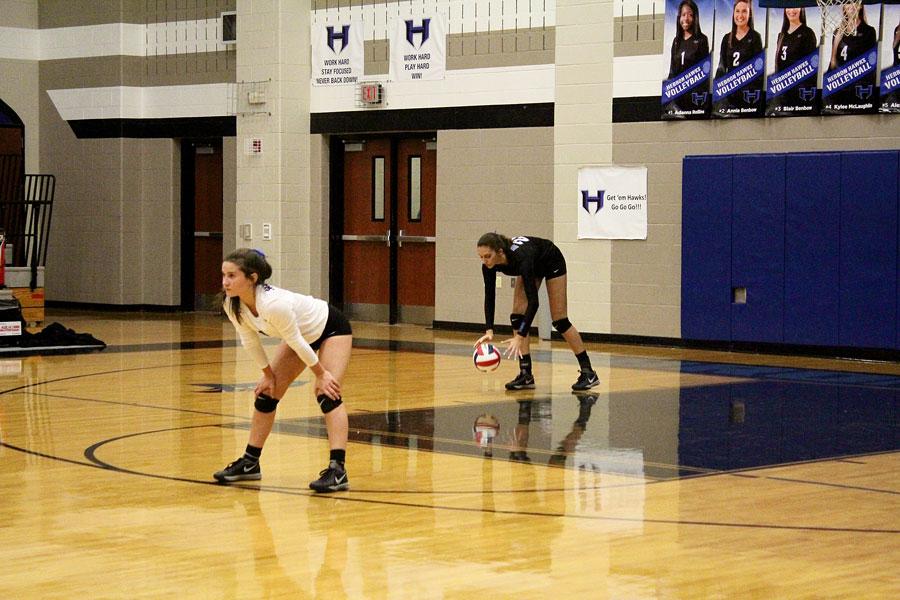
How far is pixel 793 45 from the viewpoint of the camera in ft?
56.7

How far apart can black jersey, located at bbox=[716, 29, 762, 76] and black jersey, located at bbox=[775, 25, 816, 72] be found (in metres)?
0.31

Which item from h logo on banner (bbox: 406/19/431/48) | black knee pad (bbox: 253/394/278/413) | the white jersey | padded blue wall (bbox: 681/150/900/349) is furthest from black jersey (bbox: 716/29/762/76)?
black knee pad (bbox: 253/394/278/413)

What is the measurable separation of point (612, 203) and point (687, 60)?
2.19 metres

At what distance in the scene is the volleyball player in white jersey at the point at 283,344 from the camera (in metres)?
7.83

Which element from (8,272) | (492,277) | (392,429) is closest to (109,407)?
(392,429)

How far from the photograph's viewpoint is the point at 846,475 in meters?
8.95

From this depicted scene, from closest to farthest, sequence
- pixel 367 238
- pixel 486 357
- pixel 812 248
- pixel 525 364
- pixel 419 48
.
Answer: pixel 486 357 → pixel 525 364 → pixel 812 248 → pixel 419 48 → pixel 367 238

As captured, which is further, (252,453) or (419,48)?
(419,48)

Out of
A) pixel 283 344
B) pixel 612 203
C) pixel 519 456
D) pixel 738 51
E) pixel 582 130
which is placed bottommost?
pixel 519 456

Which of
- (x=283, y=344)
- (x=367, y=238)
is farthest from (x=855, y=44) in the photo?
(x=283, y=344)

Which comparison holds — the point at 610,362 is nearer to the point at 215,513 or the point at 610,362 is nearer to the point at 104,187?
the point at 215,513

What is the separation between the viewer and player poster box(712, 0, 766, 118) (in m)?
17.6

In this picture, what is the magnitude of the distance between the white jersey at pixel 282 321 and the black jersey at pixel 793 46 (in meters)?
10.8

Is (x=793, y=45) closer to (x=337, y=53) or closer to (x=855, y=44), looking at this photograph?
(x=855, y=44)
